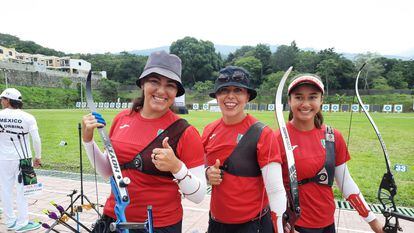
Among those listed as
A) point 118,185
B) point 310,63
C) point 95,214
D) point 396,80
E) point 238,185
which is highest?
point 310,63

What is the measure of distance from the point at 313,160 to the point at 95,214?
11.7 feet

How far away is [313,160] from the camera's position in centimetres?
197

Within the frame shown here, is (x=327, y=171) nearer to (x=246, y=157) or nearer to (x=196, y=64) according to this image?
(x=246, y=157)

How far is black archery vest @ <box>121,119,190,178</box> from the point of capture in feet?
5.54

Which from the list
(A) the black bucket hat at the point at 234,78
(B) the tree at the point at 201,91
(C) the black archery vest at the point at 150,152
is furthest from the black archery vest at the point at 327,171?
(B) the tree at the point at 201,91

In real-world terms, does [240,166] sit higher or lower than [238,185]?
higher

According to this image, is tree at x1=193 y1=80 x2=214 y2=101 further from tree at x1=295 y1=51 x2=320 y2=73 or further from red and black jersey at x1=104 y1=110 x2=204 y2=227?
red and black jersey at x1=104 y1=110 x2=204 y2=227

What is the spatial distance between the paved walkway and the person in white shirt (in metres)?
0.23

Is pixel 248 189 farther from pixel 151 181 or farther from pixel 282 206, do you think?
pixel 151 181

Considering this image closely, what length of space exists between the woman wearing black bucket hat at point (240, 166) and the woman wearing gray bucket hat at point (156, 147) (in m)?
0.25

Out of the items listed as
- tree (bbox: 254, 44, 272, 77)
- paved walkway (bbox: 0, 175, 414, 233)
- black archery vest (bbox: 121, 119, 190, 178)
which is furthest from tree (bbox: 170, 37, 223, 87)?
black archery vest (bbox: 121, 119, 190, 178)

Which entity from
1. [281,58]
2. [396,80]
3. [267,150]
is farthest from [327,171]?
[396,80]

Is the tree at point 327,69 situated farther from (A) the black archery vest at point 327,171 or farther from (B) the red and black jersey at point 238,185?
(B) the red and black jersey at point 238,185

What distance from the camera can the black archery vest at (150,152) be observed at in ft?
5.54
